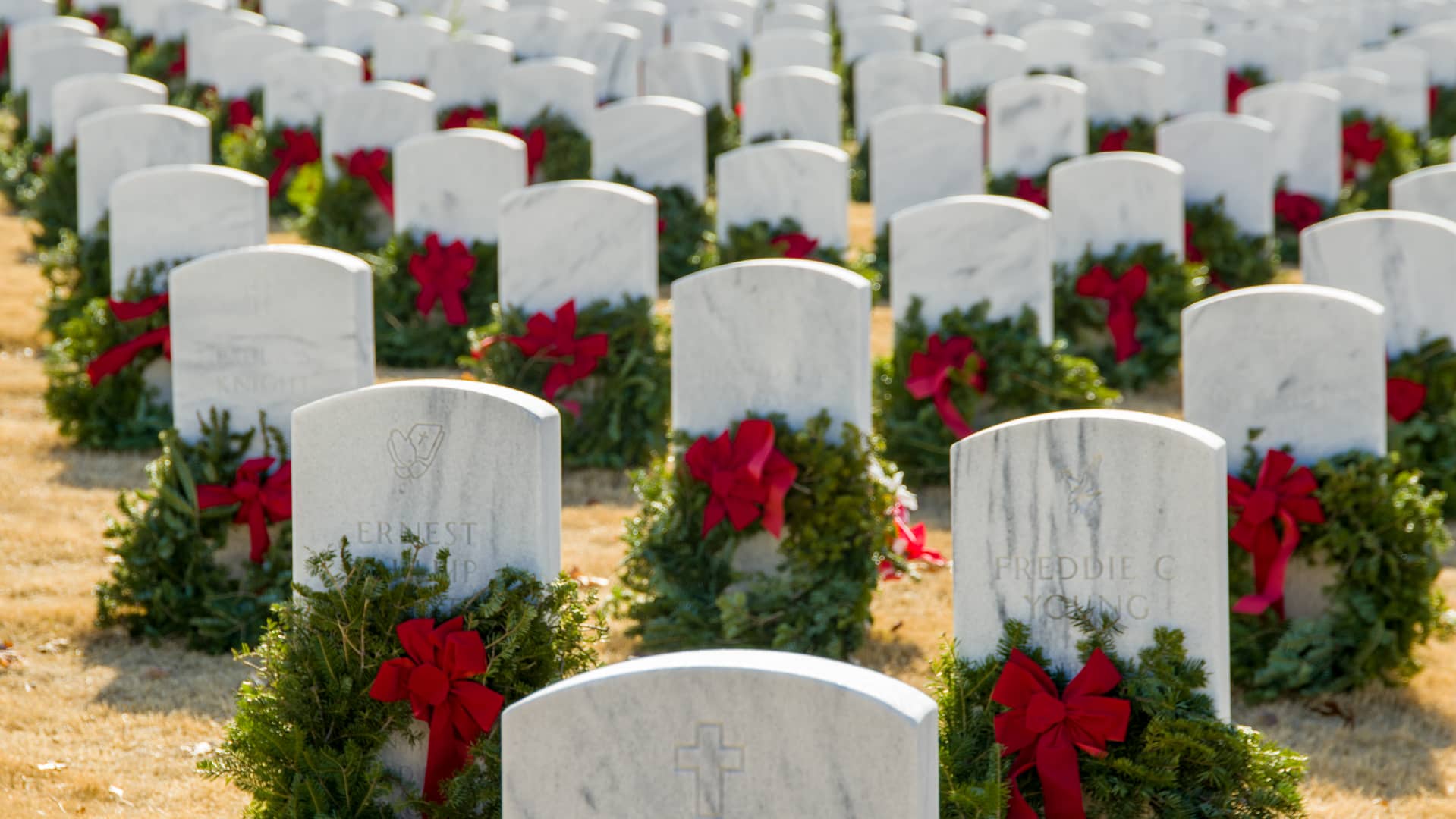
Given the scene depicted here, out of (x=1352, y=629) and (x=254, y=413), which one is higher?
(x=254, y=413)

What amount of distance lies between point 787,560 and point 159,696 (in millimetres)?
1858

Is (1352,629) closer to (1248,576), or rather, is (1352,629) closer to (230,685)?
(1248,576)

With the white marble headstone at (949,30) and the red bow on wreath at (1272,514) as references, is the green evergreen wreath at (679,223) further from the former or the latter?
the white marble headstone at (949,30)

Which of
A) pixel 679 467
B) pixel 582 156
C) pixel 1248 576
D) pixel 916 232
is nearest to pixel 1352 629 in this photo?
pixel 1248 576

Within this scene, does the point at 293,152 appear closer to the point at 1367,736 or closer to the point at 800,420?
the point at 800,420

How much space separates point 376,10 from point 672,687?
12.4 metres

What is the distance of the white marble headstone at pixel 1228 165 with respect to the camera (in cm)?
905

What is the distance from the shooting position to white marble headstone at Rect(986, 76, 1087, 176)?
9797mm

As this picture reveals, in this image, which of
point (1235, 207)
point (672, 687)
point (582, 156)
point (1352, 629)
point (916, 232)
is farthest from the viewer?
point (582, 156)

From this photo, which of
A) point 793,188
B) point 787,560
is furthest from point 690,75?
point 787,560

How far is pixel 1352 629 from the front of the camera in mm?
4984

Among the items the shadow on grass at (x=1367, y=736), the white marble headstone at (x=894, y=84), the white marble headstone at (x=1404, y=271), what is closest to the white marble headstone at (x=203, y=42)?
the white marble headstone at (x=894, y=84)

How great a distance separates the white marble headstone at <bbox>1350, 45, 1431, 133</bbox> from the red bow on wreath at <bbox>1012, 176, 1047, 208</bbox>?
3.54 metres

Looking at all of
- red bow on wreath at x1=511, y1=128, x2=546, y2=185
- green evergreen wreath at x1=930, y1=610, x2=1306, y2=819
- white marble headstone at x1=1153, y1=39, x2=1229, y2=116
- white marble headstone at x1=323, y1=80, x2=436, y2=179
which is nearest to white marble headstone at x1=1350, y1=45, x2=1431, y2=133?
white marble headstone at x1=1153, y1=39, x2=1229, y2=116
